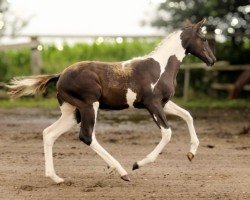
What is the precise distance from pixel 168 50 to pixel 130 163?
5.60 ft

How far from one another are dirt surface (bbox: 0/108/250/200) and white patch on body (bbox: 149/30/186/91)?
1397 millimetres

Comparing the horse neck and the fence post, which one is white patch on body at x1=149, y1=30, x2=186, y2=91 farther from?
the fence post

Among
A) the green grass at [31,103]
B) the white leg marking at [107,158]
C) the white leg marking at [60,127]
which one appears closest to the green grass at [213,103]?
the green grass at [31,103]

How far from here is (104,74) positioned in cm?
766

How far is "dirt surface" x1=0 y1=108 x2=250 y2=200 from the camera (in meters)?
7.11

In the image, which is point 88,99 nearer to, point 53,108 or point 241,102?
point 53,108

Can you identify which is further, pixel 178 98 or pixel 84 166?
pixel 178 98

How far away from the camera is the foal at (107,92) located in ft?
24.5

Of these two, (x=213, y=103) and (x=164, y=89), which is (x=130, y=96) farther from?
(x=213, y=103)

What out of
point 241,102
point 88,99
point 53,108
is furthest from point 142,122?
point 88,99

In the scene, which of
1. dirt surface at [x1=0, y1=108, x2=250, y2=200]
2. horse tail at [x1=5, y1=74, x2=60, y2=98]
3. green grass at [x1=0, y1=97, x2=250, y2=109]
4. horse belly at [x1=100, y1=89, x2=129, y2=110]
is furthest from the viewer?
green grass at [x1=0, y1=97, x2=250, y2=109]

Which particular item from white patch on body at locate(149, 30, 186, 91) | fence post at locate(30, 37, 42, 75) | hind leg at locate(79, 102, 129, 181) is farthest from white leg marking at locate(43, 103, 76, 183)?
fence post at locate(30, 37, 42, 75)

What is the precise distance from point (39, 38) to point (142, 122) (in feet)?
18.1

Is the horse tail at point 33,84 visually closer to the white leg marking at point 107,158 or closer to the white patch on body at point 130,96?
the white leg marking at point 107,158
